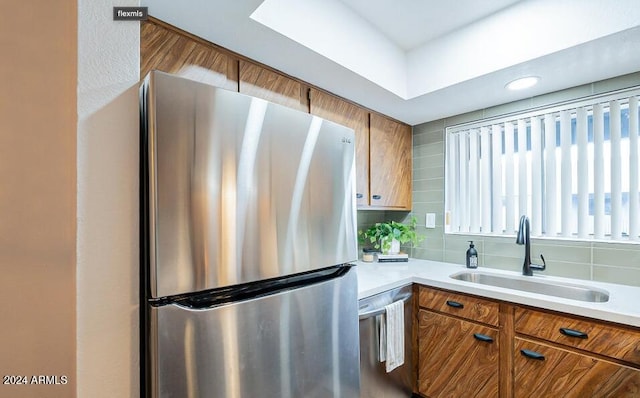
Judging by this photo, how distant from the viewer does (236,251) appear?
0.78 m

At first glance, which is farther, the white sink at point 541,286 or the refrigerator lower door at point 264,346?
the white sink at point 541,286

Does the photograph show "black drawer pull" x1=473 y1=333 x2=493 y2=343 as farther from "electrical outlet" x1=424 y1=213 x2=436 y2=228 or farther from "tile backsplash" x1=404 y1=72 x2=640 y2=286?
"electrical outlet" x1=424 y1=213 x2=436 y2=228

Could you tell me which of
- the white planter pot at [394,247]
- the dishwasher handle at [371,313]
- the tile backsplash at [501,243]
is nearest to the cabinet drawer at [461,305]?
the dishwasher handle at [371,313]

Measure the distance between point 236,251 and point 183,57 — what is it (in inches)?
34.9

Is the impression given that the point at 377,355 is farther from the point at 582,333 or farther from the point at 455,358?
the point at 582,333

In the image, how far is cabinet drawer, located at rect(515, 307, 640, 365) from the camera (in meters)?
1.14

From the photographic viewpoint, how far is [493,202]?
210cm

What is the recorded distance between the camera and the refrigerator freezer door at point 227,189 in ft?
2.21

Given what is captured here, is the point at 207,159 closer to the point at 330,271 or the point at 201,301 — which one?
the point at 201,301

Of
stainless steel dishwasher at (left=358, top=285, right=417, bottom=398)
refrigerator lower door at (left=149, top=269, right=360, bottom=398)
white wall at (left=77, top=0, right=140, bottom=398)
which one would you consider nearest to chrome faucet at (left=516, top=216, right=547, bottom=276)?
stainless steel dishwasher at (left=358, top=285, right=417, bottom=398)

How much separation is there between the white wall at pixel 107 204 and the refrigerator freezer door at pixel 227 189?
47 mm

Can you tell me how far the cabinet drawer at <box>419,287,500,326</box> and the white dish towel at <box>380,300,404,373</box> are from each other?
0.69ft

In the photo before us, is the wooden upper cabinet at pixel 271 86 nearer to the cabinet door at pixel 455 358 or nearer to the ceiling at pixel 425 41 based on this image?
the ceiling at pixel 425 41
